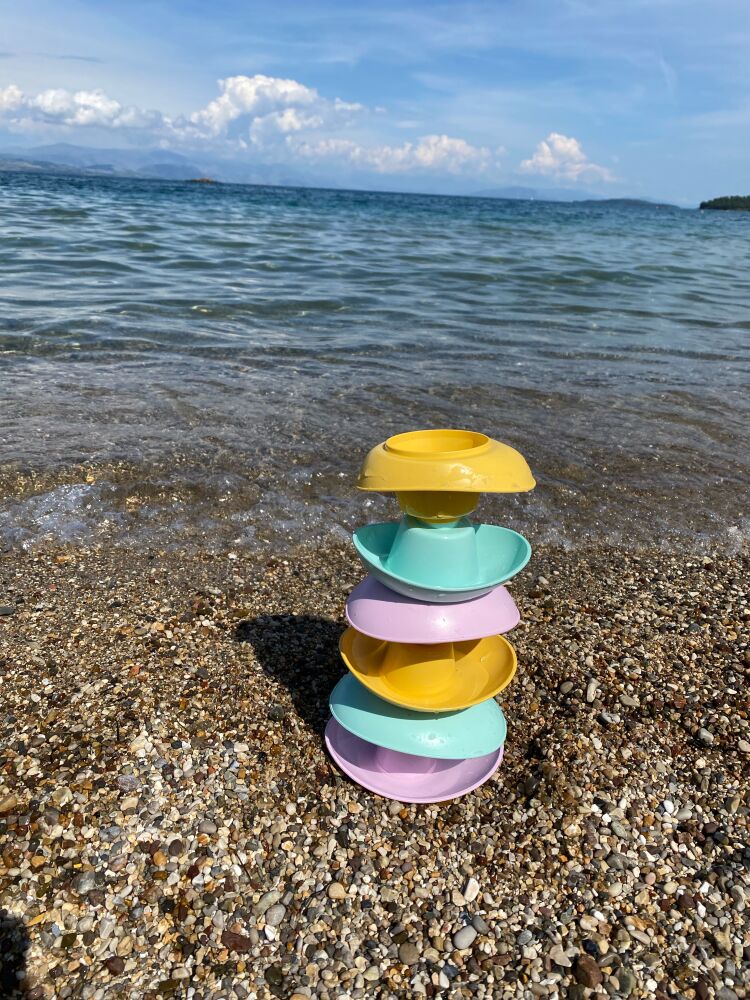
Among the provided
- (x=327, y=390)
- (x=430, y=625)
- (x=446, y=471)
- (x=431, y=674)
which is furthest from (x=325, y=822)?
(x=327, y=390)

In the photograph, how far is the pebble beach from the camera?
2.18 meters

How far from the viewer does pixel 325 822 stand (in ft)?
8.71

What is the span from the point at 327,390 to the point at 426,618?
5334 mm

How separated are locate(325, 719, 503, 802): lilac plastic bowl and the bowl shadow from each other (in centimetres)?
26

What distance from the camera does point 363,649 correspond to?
2916 mm

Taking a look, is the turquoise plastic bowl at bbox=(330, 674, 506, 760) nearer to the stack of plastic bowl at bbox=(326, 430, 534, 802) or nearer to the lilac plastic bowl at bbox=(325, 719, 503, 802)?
the stack of plastic bowl at bbox=(326, 430, 534, 802)

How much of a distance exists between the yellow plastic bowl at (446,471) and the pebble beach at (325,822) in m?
1.22

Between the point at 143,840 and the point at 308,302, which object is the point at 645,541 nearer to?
the point at 143,840

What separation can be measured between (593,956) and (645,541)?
123 inches

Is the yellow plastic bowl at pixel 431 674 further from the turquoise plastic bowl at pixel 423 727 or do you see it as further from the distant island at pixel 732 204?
the distant island at pixel 732 204

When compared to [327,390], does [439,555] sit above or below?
above

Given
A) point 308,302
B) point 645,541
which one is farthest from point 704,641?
point 308,302

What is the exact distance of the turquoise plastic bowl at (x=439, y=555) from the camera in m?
2.53

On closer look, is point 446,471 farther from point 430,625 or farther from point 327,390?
point 327,390
